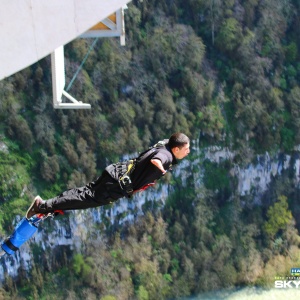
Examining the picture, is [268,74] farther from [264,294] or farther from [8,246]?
[8,246]

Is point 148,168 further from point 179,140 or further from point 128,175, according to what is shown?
point 179,140

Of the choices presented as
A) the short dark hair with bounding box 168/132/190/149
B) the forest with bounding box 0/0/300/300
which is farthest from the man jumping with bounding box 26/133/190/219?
the forest with bounding box 0/0/300/300

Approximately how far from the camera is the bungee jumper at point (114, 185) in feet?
18.7

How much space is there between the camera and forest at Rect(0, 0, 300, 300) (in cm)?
2366

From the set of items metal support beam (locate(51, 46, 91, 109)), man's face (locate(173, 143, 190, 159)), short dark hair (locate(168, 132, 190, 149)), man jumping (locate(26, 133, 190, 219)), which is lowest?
man jumping (locate(26, 133, 190, 219))

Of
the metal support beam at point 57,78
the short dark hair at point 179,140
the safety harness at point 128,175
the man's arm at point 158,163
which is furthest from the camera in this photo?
the metal support beam at point 57,78

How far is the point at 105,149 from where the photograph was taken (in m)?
24.8

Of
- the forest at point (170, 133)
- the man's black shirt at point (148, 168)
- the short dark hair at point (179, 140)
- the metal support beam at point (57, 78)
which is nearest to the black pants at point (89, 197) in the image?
the man's black shirt at point (148, 168)

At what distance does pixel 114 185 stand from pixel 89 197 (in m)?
0.27

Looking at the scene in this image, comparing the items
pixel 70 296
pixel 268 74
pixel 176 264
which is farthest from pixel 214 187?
pixel 70 296

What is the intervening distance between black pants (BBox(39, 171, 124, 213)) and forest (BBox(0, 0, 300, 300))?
16723mm

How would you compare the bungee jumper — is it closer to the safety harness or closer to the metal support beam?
the safety harness

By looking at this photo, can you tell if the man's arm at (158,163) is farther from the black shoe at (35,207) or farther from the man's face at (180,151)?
the black shoe at (35,207)

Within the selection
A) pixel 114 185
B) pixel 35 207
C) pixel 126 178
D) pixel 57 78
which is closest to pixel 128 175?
pixel 126 178
